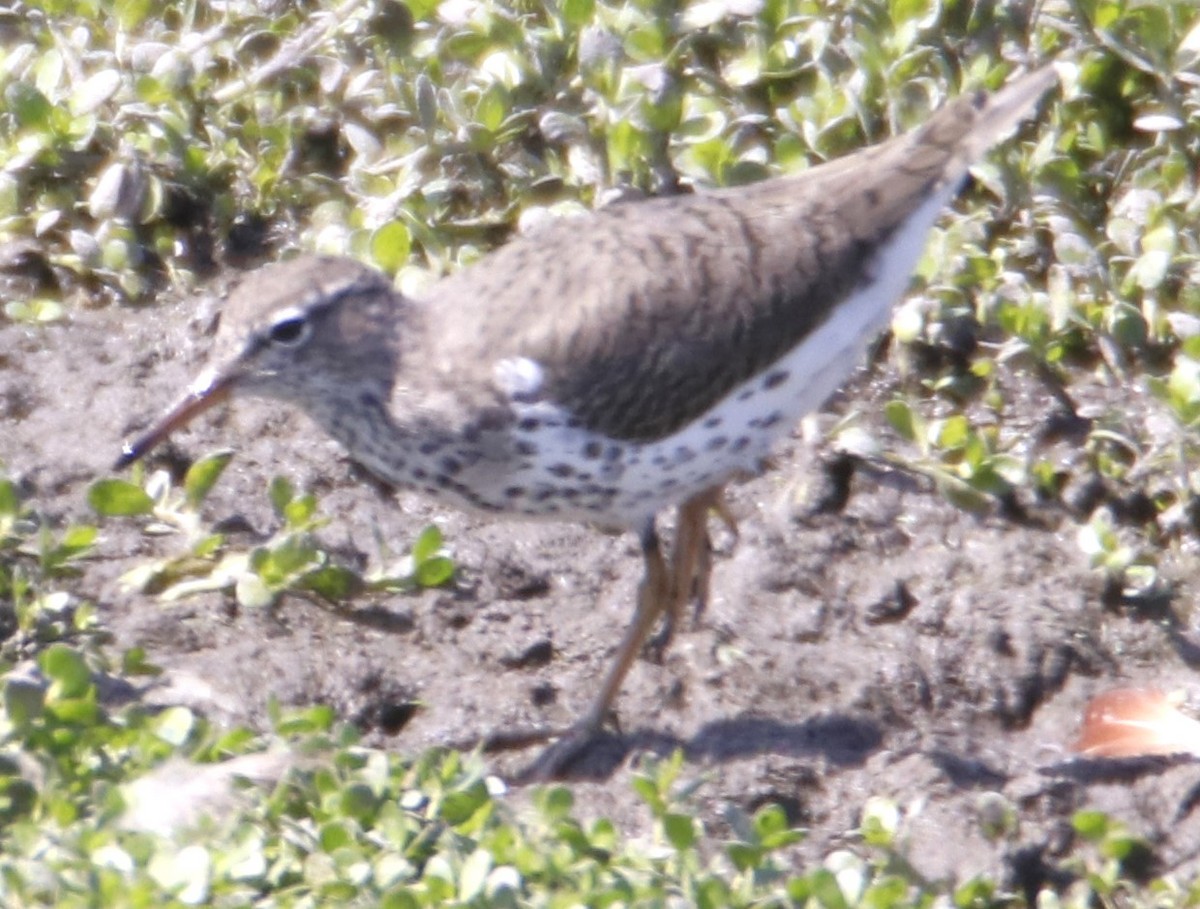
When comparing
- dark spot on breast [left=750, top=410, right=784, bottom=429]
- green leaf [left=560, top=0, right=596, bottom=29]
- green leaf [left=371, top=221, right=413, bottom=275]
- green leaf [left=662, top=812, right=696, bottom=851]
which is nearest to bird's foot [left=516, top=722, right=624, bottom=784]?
green leaf [left=662, top=812, right=696, bottom=851]

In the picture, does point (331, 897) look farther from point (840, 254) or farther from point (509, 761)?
point (840, 254)

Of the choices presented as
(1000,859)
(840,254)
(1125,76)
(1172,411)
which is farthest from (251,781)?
(1125,76)

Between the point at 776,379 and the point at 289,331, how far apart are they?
1.35 meters

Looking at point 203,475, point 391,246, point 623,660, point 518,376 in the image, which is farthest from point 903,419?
point 203,475

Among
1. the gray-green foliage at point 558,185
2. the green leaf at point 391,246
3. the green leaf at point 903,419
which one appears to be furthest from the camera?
the green leaf at point 391,246

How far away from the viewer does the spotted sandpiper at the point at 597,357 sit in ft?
18.0

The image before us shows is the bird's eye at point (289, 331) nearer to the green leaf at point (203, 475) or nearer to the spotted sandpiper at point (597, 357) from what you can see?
the spotted sandpiper at point (597, 357)

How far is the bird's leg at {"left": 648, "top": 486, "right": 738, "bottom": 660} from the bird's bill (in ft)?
4.50

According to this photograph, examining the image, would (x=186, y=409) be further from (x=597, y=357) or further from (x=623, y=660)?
(x=623, y=660)

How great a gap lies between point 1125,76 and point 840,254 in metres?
1.57

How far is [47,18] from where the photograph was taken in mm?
7758

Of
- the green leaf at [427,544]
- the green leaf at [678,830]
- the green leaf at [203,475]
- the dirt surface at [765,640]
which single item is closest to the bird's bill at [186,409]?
the green leaf at [203,475]

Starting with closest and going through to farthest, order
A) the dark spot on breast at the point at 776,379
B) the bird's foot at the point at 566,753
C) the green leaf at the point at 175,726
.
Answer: the green leaf at the point at 175,726 → the bird's foot at the point at 566,753 → the dark spot on breast at the point at 776,379

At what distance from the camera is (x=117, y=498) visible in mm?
6031
